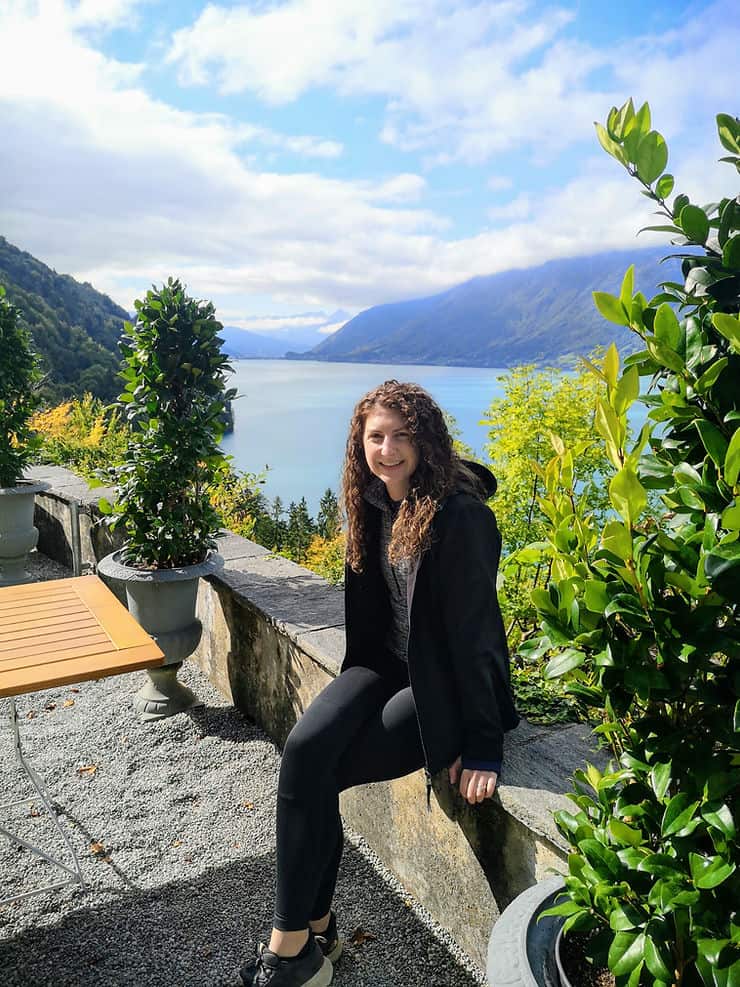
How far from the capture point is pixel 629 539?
0.96 m

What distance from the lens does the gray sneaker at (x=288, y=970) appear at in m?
1.94

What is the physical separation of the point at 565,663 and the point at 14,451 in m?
5.48

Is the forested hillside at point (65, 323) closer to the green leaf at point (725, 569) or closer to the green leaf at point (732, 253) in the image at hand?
the green leaf at point (732, 253)

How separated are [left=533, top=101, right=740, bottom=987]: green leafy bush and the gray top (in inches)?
44.4

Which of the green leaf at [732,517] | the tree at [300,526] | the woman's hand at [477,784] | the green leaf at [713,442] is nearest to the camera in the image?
the green leaf at [732,517]

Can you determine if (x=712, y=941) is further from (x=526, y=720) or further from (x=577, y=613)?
(x=526, y=720)

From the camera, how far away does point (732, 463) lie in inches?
34.4

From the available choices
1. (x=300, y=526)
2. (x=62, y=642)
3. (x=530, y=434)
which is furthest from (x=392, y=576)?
(x=300, y=526)

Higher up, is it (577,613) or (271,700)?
(577,613)

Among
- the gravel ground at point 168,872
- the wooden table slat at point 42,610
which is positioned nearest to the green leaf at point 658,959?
the gravel ground at point 168,872

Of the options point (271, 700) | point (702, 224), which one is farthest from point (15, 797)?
point (702, 224)

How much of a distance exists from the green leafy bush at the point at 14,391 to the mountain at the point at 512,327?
3576 millimetres

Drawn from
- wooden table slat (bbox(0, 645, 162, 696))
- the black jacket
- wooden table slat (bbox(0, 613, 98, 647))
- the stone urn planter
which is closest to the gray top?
the black jacket

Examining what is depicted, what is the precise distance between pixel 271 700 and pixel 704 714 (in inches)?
99.1
